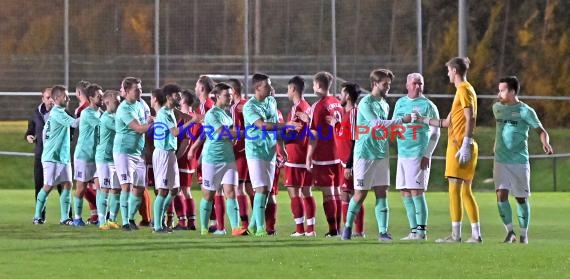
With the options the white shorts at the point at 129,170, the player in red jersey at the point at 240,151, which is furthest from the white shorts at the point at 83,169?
the player in red jersey at the point at 240,151

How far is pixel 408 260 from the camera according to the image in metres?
13.5

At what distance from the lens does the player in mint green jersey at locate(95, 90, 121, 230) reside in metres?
18.6

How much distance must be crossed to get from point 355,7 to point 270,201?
14419 millimetres

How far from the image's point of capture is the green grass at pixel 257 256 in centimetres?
1253

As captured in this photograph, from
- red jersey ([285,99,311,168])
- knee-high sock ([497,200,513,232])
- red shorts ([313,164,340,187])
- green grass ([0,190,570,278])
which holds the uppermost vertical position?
red jersey ([285,99,311,168])

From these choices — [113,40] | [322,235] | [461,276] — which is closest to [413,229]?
[322,235]

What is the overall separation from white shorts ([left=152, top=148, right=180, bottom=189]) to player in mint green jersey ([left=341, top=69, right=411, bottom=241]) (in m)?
2.48

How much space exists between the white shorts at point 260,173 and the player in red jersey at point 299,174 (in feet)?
1.46

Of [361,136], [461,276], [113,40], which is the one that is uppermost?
[113,40]

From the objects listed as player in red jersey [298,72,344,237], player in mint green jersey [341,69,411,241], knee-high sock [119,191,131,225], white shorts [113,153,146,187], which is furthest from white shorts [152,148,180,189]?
player in mint green jersey [341,69,411,241]

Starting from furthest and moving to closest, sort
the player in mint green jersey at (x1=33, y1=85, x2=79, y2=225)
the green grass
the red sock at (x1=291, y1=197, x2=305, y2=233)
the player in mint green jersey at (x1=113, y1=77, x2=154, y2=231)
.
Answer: the player in mint green jersey at (x1=33, y1=85, x2=79, y2=225) → the player in mint green jersey at (x1=113, y1=77, x2=154, y2=231) → the red sock at (x1=291, y1=197, x2=305, y2=233) → the green grass

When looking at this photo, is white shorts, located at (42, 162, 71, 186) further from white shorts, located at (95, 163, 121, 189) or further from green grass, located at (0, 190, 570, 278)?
green grass, located at (0, 190, 570, 278)

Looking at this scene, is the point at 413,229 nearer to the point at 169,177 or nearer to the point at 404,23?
the point at 169,177

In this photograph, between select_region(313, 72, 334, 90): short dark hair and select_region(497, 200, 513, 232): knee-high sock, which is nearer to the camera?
select_region(497, 200, 513, 232): knee-high sock
